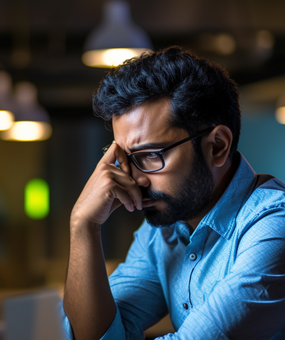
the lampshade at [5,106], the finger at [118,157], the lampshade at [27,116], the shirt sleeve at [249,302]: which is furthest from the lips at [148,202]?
the lampshade at [27,116]

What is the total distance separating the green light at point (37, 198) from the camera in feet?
27.3

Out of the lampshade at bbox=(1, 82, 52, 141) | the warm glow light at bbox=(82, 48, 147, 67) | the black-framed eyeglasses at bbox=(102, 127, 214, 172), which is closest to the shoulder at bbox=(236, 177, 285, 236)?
the black-framed eyeglasses at bbox=(102, 127, 214, 172)

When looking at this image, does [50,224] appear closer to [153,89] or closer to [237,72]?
[237,72]

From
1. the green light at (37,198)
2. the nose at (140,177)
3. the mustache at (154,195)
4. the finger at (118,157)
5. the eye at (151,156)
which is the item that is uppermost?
the eye at (151,156)

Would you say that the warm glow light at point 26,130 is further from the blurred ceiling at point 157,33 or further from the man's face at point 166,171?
the man's face at point 166,171

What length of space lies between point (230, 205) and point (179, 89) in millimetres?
409

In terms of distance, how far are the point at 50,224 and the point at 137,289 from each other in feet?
23.0

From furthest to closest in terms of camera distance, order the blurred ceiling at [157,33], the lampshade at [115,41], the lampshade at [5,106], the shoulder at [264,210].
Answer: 1. the blurred ceiling at [157,33]
2. the lampshade at [5,106]
3. the lampshade at [115,41]
4. the shoulder at [264,210]

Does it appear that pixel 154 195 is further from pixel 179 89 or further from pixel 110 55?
pixel 110 55

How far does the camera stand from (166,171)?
1.44m

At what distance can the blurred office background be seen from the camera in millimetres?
4676

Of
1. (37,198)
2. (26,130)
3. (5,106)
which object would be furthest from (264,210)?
(37,198)

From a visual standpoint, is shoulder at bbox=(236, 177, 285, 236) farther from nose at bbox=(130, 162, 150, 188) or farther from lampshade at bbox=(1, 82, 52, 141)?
lampshade at bbox=(1, 82, 52, 141)

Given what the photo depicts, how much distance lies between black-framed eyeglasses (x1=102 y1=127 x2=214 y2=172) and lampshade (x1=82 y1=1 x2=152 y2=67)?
5.16 feet
